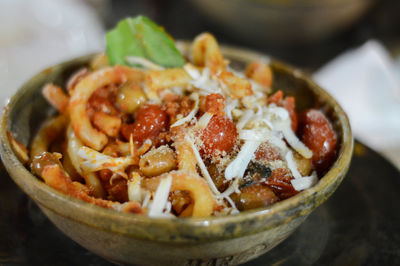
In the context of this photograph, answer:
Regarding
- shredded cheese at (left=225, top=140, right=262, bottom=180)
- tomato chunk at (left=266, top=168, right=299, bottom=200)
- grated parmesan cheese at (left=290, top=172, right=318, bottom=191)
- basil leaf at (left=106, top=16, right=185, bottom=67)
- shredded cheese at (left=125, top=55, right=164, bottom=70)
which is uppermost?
basil leaf at (left=106, top=16, right=185, bottom=67)

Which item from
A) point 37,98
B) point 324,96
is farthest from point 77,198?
point 324,96

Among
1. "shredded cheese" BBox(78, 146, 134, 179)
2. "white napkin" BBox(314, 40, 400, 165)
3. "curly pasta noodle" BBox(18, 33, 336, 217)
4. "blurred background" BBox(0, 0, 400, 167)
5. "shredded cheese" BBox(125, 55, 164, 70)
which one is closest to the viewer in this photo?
"curly pasta noodle" BBox(18, 33, 336, 217)

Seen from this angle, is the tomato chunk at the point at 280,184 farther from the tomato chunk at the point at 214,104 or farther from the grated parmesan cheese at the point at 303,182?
the tomato chunk at the point at 214,104

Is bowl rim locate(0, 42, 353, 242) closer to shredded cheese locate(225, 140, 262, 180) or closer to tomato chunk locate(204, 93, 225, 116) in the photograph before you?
shredded cheese locate(225, 140, 262, 180)

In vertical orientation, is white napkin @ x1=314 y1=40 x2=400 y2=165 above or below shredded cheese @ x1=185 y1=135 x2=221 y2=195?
below

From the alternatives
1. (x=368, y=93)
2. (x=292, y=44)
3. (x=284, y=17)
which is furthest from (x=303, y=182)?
(x=292, y=44)

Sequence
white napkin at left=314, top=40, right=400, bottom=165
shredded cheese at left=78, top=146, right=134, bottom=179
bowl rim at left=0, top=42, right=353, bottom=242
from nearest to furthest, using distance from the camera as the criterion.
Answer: bowl rim at left=0, top=42, right=353, bottom=242
shredded cheese at left=78, top=146, right=134, bottom=179
white napkin at left=314, top=40, right=400, bottom=165

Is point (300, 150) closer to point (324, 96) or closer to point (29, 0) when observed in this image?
point (324, 96)

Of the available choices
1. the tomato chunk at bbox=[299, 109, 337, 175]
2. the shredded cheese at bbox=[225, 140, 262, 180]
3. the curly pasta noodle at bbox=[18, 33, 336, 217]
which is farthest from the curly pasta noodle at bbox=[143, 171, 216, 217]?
the tomato chunk at bbox=[299, 109, 337, 175]
